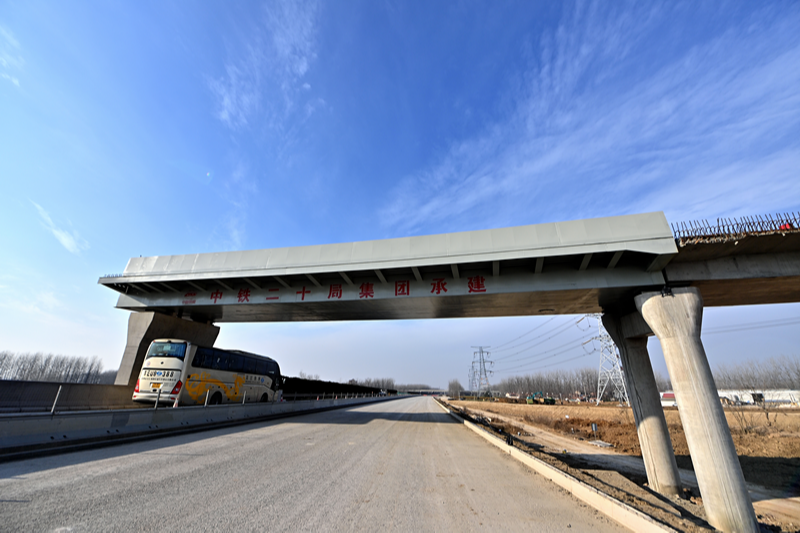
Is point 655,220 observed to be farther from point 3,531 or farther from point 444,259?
point 3,531

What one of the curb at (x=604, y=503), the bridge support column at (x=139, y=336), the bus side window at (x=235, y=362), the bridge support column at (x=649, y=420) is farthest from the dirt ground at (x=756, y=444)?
the bridge support column at (x=139, y=336)

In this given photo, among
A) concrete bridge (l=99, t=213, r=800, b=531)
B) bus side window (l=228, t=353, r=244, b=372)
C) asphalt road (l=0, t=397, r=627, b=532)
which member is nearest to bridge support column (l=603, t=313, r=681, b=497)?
concrete bridge (l=99, t=213, r=800, b=531)

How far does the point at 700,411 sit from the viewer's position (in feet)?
25.3

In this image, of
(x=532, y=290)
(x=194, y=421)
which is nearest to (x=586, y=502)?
(x=532, y=290)

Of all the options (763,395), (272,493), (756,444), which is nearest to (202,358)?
(272,493)

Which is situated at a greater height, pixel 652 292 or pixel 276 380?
pixel 652 292

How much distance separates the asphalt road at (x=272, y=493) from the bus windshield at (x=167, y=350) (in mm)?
6611

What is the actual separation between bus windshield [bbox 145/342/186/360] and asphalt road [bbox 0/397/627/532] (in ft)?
21.7

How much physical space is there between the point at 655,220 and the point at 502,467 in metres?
8.83

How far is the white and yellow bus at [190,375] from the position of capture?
1429 centimetres

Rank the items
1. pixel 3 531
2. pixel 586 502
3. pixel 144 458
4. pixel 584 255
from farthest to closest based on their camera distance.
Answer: pixel 584 255, pixel 144 458, pixel 586 502, pixel 3 531

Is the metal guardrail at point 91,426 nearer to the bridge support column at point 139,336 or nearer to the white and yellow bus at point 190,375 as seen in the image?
the white and yellow bus at point 190,375

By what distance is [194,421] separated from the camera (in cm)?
1267

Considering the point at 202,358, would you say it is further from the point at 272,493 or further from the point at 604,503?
the point at 604,503
